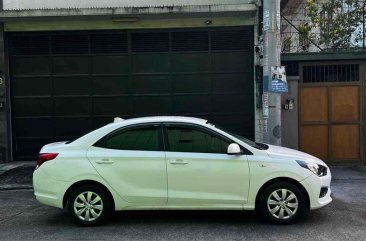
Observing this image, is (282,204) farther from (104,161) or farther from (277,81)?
(277,81)

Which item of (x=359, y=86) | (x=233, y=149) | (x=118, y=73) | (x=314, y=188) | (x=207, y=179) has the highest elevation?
(x=118, y=73)

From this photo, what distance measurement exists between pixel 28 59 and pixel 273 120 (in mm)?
7192

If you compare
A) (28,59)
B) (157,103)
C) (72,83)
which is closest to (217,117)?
(157,103)

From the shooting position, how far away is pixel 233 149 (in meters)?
6.60

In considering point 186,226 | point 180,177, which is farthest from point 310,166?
point 186,226

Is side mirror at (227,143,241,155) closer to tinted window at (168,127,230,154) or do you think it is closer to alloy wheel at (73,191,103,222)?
tinted window at (168,127,230,154)

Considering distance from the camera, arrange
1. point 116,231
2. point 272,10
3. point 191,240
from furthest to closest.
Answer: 1. point 272,10
2. point 116,231
3. point 191,240

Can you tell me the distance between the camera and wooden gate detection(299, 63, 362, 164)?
1178cm

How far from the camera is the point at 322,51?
457 inches

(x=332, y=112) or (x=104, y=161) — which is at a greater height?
(x=332, y=112)

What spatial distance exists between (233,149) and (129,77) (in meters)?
6.50

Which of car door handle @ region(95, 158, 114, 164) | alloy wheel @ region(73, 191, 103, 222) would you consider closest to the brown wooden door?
car door handle @ region(95, 158, 114, 164)

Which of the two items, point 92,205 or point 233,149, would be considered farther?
point 92,205

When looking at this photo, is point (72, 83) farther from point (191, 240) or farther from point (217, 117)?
point (191, 240)
